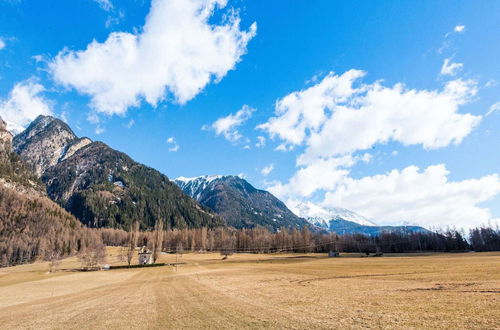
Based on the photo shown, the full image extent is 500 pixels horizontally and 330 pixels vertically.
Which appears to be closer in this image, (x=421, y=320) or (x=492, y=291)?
(x=421, y=320)

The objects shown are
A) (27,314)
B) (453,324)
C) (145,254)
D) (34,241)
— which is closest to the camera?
(453,324)

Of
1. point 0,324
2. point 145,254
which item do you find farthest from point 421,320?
point 145,254

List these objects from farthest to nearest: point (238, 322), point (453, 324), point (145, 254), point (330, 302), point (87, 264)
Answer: point (145, 254), point (87, 264), point (330, 302), point (238, 322), point (453, 324)

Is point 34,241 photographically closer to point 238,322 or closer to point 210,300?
point 210,300

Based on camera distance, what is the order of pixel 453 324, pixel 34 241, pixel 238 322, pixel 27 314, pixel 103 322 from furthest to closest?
pixel 34 241 < pixel 27 314 < pixel 103 322 < pixel 238 322 < pixel 453 324

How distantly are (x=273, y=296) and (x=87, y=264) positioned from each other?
130204 millimetres

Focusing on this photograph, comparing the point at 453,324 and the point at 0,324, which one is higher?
the point at 453,324

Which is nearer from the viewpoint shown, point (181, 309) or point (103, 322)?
point (103, 322)

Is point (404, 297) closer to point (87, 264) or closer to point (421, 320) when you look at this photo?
point (421, 320)

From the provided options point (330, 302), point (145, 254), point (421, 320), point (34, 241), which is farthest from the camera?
point (34, 241)

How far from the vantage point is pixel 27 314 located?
108 ft

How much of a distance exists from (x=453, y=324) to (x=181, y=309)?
80.0 ft

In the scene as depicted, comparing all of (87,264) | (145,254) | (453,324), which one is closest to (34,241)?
(87,264)

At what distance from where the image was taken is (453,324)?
733 inches
